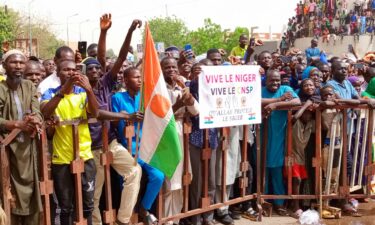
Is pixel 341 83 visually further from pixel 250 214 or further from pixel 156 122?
pixel 156 122

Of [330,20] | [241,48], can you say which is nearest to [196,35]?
[330,20]

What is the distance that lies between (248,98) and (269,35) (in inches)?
3444

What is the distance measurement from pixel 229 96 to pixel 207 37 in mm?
57818

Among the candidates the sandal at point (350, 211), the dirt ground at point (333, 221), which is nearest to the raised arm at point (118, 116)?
the dirt ground at point (333, 221)

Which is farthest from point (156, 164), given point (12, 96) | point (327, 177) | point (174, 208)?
point (327, 177)

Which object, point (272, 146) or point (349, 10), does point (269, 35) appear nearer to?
point (349, 10)

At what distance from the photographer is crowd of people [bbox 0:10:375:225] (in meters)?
4.20

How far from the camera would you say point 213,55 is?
6988 millimetres

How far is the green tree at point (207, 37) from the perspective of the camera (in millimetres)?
61719

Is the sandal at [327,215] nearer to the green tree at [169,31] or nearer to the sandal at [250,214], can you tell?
the sandal at [250,214]

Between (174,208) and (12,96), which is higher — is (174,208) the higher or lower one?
the lower one

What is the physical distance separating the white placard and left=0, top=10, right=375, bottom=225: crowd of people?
0.13 meters

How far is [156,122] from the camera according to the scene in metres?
4.62

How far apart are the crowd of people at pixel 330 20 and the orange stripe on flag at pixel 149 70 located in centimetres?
3132
